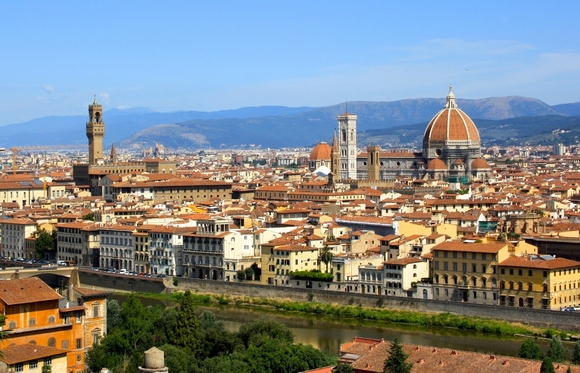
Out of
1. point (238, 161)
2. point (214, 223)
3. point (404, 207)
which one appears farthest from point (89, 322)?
point (238, 161)

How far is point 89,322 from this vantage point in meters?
26.0

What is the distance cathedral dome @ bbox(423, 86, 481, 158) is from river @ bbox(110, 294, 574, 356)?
54017mm

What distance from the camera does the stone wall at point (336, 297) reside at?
1319 inches

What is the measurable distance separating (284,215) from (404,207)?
6.48m

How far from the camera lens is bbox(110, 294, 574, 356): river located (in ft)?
104

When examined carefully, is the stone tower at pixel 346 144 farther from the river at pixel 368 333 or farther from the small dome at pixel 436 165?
the river at pixel 368 333

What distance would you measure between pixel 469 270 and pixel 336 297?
186 inches

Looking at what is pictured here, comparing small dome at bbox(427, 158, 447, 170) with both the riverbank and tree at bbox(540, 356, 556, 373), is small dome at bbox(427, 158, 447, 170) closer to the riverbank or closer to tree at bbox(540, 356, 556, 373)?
the riverbank

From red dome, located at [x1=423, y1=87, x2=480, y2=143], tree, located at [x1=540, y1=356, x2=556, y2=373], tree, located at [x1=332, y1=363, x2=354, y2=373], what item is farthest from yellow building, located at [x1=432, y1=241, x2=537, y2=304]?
red dome, located at [x1=423, y1=87, x2=480, y2=143]

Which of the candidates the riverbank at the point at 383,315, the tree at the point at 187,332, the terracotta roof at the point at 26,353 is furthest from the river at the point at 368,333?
the terracotta roof at the point at 26,353

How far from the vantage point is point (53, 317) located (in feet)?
81.6

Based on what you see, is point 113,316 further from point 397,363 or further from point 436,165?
point 436,165

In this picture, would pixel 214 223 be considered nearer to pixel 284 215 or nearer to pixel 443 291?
pixel 284 215

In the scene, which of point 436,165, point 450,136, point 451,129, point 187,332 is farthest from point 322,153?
point 187,332
